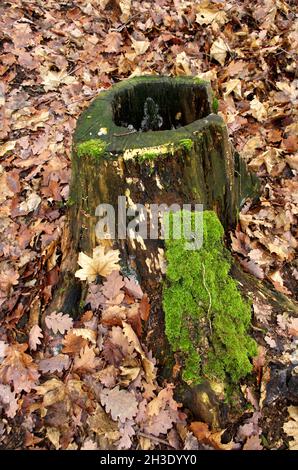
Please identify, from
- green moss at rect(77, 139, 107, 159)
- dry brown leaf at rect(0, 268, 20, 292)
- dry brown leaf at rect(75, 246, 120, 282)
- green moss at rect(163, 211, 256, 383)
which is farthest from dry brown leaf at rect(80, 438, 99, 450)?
green moss at rect(77, 139, 107, 159)

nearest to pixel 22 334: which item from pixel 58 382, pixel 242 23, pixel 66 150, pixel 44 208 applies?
pixel 58 382

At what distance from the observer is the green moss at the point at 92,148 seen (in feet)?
8.20

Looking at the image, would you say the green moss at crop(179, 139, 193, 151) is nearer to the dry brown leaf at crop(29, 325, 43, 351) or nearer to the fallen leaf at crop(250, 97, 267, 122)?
the dry brown leaf at crop(29, 325, 43, 351)

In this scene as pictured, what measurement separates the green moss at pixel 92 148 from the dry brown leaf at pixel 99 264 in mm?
593

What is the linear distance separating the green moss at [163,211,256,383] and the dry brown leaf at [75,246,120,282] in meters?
0.35

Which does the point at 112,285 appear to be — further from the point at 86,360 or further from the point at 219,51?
the point at 219,51

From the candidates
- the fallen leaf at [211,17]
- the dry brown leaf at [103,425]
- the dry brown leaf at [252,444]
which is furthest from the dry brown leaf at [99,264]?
the fallen leaf at [211,17]

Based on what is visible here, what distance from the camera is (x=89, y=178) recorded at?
104 inches

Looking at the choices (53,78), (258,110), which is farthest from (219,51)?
(53,78)

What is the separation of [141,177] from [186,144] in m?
0.34

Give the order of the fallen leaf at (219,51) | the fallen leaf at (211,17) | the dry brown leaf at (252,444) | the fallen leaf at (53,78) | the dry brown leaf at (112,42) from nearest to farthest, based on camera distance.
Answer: the dry brown leaf at (252,444)
the fallen leaf at (53,78)
the fallen leaf at (219,51)
the dry brown leaf at (112,42)
the fallen leaf at (211,17)

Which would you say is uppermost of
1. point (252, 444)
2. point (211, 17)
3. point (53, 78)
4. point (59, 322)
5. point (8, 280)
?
point (211, 17)

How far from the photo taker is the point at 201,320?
8.48 ft

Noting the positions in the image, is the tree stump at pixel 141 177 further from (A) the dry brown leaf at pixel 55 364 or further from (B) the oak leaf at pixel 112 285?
(A) the dry brown leaf at pixel 55 364
